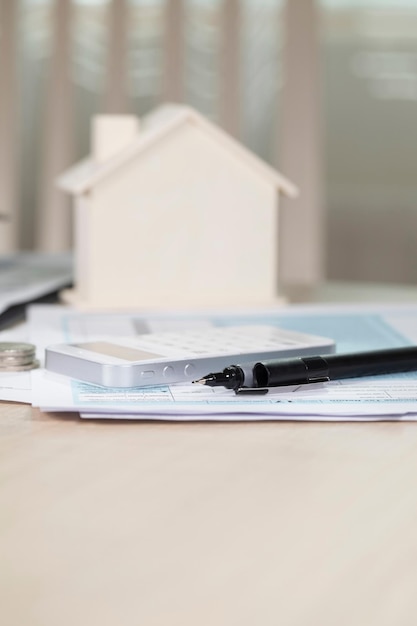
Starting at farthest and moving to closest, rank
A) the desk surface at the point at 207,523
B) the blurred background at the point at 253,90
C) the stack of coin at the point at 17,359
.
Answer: the blurred background at the point at 253,90 → the stack of coin at the point at 17,359 → the desk surface at the point at 207,523

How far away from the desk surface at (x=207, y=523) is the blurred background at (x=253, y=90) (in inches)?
67.6

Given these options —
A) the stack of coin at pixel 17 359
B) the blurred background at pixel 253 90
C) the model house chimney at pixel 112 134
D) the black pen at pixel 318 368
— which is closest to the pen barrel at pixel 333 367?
the black pen at pixel 318 368

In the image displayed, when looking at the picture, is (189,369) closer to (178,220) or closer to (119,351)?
(119,351)

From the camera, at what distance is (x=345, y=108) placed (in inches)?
86.9

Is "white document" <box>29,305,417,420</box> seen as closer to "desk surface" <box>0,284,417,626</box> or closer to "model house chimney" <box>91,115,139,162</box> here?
"desk surface" <box>0,284,417,626</box>

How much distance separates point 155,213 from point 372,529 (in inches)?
24.5

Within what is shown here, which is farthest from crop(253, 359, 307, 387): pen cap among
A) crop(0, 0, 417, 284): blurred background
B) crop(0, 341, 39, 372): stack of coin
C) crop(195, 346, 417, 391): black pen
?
crop(0, 0, 417, 284): blurred background

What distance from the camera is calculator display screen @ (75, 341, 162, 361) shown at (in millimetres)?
535

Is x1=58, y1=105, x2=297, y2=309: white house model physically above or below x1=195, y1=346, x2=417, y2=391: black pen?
above

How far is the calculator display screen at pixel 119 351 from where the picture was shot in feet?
1.76

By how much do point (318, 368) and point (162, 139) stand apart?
0.44 metres

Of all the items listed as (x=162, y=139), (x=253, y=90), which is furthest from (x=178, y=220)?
(x=253, y=90)

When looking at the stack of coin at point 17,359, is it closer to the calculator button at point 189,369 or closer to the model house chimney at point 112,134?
the calculator button at point 189,369

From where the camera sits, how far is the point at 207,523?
0.34m
